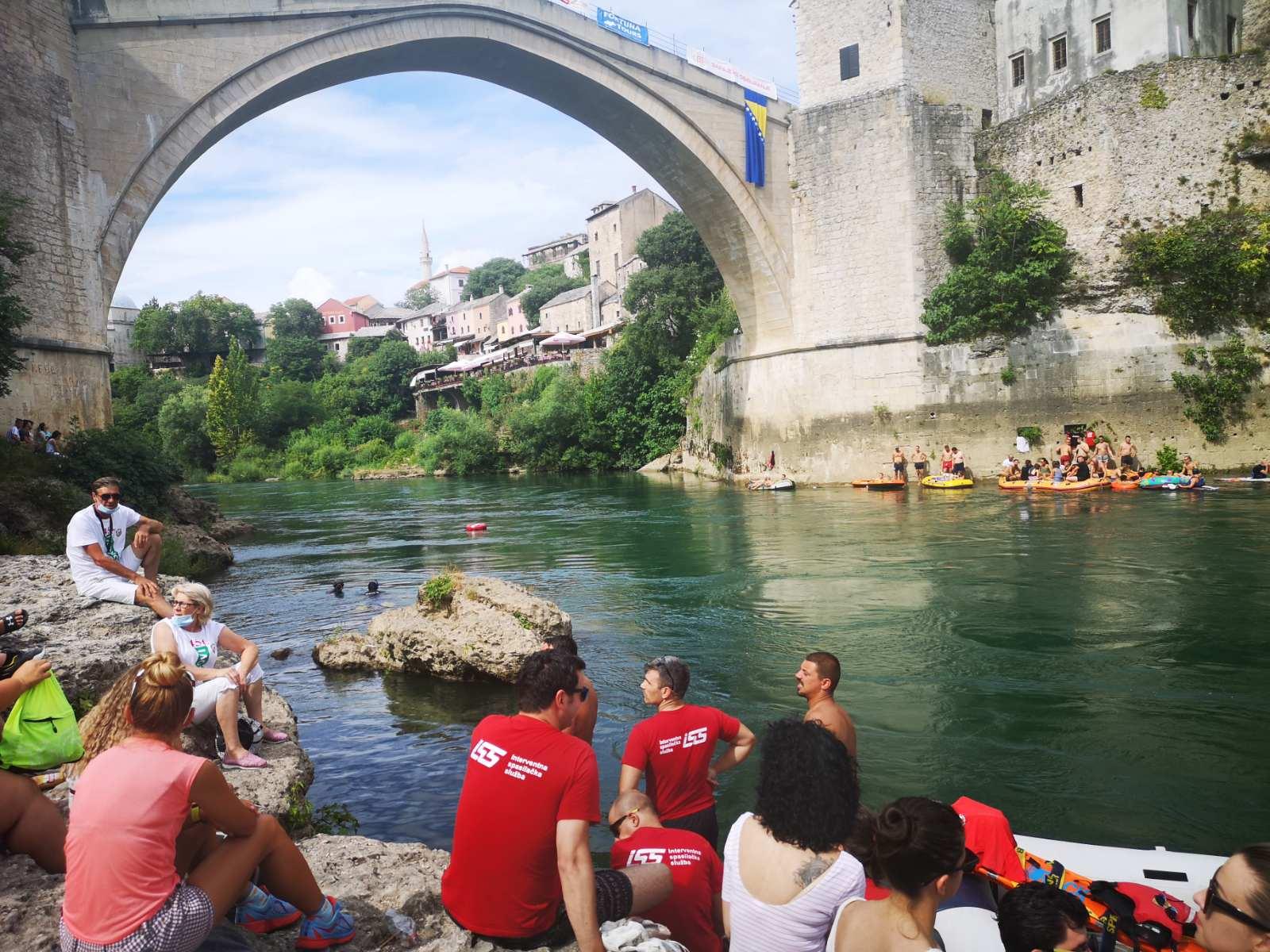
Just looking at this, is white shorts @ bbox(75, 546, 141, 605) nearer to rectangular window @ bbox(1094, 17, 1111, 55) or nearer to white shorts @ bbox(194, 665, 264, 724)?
white shorts @ bbox(194, 665, 264, 724)

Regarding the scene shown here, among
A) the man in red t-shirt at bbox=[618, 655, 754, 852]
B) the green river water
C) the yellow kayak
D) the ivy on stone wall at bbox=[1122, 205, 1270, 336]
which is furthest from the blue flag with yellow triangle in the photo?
the man in red t-shirt at bbox=[618, 655, 754, 852]

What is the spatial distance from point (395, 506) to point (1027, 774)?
23.5 m

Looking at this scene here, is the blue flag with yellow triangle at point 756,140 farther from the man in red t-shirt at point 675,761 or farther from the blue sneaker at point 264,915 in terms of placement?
the blue sneaker at point 264,915

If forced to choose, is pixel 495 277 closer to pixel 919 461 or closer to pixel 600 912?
pixel 919 461

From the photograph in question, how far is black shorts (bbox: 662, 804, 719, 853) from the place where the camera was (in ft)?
11.7

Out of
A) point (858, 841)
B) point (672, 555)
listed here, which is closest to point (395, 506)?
point (672, 555)

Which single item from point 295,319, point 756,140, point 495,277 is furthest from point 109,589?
point 495,277

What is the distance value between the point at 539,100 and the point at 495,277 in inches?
2875

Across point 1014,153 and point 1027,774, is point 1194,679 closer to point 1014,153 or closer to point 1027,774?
point 1027,774

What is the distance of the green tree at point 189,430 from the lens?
5428 centimetres

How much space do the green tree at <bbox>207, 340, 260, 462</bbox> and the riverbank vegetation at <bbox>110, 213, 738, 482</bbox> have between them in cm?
10

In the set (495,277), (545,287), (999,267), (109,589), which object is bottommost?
(109,589)

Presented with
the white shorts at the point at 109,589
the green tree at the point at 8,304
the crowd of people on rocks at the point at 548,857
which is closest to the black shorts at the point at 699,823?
the crowd of people on rocks at the point at 548,857

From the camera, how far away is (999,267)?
21562 millimetres
